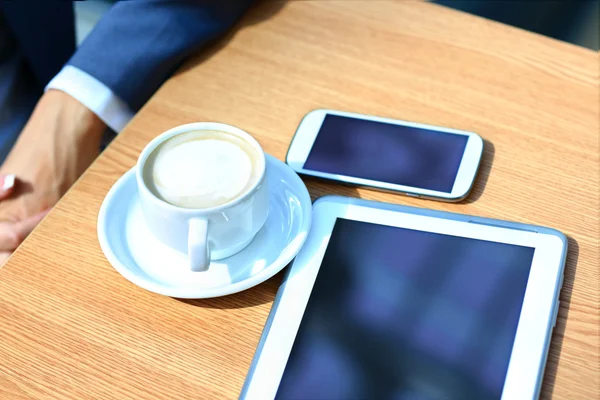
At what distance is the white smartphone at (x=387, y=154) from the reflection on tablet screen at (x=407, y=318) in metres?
0.06

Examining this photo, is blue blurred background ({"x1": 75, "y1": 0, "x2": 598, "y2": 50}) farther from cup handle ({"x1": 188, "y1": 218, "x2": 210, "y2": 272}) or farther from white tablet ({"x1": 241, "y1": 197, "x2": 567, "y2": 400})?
cup handle ({"x1": 188, "y1": 218, "x2": 210, "y2": 272})

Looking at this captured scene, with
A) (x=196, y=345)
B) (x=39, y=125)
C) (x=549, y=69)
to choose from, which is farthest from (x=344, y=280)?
(x=39, y=125)

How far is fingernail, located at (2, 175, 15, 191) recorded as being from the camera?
2.18 ft

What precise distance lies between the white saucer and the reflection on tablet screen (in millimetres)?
37

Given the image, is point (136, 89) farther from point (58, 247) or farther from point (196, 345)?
point (196, 345)

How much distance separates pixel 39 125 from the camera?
0.74 m

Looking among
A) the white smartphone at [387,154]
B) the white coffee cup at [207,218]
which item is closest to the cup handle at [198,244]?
the white coffee cup at [207,218]

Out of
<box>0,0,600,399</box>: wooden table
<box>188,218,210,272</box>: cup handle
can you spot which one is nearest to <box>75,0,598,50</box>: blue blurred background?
<box>0,0,600,399</box>: wooden table

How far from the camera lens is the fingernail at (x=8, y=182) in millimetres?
664

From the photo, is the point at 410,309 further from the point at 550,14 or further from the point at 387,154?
the point at 550,14

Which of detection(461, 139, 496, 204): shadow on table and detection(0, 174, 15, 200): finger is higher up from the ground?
detection(461, 139, 496, 204): shadow on table

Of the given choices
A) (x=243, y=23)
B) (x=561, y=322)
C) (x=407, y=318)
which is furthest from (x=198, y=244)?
(x=243, y=23)

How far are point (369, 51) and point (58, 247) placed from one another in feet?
1.23

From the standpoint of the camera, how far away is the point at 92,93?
0.69 m
